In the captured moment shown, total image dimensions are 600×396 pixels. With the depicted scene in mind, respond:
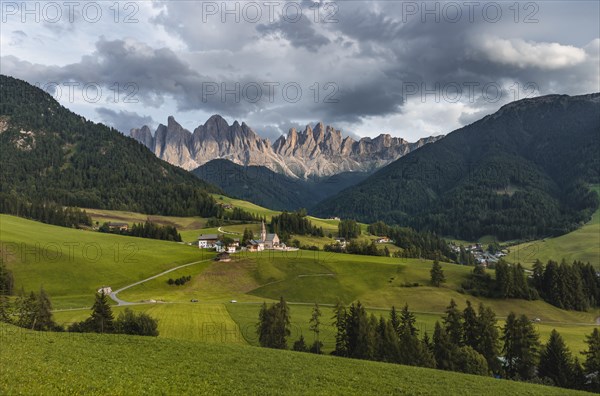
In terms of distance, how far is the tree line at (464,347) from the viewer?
2458 inches

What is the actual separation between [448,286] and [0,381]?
127m

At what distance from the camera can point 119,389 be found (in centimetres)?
2641

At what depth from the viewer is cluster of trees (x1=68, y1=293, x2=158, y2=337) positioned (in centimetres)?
6581

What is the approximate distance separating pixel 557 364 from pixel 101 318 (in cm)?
7669

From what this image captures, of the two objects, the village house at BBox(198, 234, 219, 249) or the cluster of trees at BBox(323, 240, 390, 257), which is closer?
the cluster of trees at BBox(323, 240, 390, 257)

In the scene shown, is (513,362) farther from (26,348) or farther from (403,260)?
(403,260)

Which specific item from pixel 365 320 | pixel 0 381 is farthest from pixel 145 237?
pixel 0 381

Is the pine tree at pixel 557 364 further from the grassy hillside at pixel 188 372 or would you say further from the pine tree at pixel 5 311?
the pine tree at pixel 5 311

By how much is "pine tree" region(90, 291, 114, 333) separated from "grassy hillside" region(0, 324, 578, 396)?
2017 centimetres

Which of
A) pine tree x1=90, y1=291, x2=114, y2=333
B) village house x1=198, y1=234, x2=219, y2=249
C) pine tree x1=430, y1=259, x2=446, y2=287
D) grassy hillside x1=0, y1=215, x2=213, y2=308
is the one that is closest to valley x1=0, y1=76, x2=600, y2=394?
pine tree x1=90, y1=291, x2=114, y2=333

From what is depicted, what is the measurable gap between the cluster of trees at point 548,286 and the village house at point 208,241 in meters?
108

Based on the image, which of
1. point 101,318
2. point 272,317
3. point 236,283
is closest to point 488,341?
point 272,317

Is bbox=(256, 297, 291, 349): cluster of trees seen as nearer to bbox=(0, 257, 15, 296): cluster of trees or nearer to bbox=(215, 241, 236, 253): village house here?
bbox=(0, 257, 15, 296): cluster of trees

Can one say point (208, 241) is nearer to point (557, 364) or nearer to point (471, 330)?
point (471, 330)
